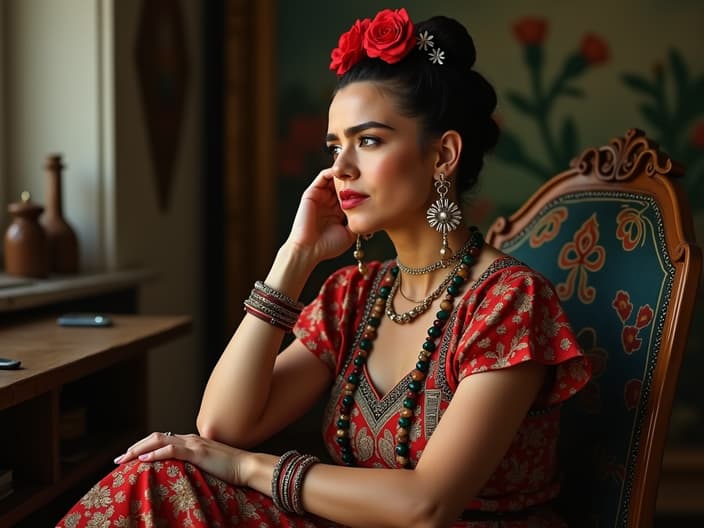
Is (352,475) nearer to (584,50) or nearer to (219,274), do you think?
(219,274)

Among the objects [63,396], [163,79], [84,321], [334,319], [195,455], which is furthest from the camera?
[163,79]

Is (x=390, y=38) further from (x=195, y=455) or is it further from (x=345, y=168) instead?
(x=195, y=455)

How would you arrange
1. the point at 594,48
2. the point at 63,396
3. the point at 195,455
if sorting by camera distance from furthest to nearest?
the point at 594,48
the point at 63,396
the point at 195,455

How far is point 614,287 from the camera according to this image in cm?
168

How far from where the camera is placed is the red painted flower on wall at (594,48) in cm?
324

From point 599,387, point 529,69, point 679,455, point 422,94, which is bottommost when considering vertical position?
point 679,455

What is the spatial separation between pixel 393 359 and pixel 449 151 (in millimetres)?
416

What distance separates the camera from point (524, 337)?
1.38 meters

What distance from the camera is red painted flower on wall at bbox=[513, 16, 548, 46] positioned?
3246 millimetres

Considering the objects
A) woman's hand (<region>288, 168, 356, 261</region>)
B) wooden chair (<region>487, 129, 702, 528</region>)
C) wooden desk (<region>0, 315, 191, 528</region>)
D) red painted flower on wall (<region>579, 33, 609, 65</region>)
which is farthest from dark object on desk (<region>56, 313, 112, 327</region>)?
red painted flower on wall (<region>579, 33, 609, 65</region>)

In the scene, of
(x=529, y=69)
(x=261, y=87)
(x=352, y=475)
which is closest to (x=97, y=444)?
(x=352, y=475)

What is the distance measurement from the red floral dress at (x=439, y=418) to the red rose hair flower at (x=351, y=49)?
0.48m

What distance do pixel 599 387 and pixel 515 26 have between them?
6.53 feet

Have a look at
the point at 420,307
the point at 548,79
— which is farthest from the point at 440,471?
the point at 548,79
